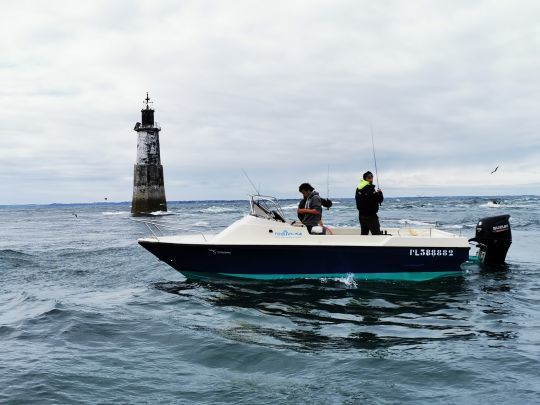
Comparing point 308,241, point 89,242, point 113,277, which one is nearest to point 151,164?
point 89,242

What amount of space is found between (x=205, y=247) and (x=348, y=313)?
4077 mm

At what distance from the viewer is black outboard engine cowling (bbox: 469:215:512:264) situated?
44.2ft

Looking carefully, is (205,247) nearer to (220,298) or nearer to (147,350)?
(220,298)

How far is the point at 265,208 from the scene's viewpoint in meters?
12.9

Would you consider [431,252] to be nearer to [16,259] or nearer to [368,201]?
[368,201]

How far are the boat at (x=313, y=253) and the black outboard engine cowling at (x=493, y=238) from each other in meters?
1.59

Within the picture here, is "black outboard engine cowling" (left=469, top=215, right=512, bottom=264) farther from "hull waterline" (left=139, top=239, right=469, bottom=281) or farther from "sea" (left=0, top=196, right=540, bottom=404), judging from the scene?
"hull waterline" (left=139, top=239, right=469, bottom=281)

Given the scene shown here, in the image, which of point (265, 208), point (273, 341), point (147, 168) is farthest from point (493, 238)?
point (147, 168)

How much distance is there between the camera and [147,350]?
7.58 meters

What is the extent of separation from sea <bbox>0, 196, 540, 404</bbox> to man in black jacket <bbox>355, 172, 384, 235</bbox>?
1.41m

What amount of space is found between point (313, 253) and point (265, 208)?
169cm

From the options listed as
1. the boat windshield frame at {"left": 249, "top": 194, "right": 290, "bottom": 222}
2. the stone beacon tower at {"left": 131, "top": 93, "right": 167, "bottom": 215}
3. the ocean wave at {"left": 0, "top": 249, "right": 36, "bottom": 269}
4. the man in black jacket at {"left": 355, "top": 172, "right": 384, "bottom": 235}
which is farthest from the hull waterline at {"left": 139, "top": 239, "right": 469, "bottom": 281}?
the stone beacon tower at {"left": 131, "top": 93, "right": 167, "bottom": 215}


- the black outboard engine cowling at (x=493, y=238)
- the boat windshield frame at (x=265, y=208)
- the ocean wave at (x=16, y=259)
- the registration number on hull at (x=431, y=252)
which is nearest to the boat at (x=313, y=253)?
the registration number on hull at (x=431, y=252)

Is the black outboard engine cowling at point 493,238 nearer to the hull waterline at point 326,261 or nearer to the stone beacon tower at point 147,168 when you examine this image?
the hull waterline at point 326,261
